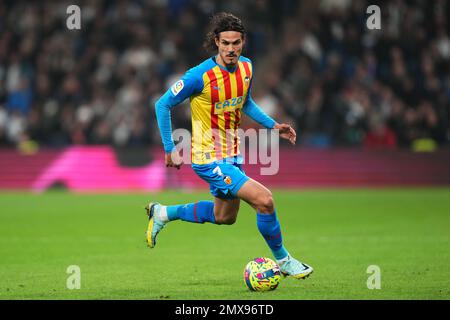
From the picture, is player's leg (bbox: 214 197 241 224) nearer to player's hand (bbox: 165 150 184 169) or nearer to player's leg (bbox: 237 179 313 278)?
player's leg (bbox: 237 179 313 278)

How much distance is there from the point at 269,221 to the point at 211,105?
1.21m

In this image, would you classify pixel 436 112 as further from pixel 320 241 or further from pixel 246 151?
pixel 320 241

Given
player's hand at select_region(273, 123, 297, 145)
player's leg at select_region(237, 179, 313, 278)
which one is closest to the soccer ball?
player's leg at select_region(237, 179, 313, 278)

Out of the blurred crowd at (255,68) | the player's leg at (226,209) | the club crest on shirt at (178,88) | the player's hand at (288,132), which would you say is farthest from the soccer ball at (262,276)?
the blurred crowd at (255,68)

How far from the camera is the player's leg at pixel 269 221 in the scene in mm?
7746

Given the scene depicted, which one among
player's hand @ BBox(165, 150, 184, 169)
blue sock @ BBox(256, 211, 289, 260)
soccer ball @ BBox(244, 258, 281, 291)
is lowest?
soccer ball @ BBox(244, 258, 281, 291)

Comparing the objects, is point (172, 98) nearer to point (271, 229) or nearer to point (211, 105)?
point (211, 105)

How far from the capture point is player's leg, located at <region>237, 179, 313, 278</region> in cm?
775

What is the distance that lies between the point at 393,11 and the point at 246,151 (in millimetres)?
6031

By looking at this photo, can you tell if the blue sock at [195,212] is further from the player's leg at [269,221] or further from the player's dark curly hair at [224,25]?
the player's dark curly hair at [224,25]

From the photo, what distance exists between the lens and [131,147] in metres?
19.8

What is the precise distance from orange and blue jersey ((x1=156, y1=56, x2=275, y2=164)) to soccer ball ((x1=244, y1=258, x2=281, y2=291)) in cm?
113
